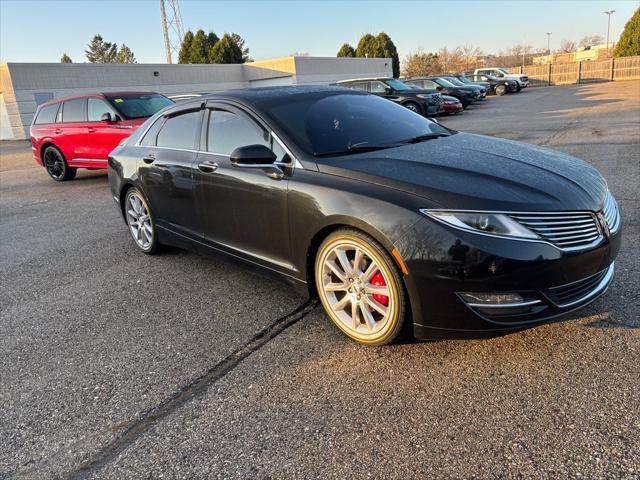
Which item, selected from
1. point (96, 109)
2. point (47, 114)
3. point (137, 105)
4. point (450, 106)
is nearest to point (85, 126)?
point (96, 109)

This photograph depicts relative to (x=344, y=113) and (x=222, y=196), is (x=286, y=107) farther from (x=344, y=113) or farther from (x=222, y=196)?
(x=222, y=196)

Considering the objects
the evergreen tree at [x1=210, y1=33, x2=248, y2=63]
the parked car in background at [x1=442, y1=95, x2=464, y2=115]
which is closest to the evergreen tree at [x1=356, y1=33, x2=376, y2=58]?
the evergreen tree at [x1=210, y1=33, x2=248, y2=63]

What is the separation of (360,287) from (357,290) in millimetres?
36

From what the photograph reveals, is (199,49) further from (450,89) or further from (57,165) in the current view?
(57,165)

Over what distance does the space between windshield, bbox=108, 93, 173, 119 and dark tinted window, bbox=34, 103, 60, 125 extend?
80.6 inches

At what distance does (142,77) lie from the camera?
32.9 metres

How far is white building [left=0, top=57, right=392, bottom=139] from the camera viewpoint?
26.3 meters

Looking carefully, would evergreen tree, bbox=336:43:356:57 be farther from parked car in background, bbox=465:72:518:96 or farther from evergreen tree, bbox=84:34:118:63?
evergreen tree, bbox=84:34:118:63

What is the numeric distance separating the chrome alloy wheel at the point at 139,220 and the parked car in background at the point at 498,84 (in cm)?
3390

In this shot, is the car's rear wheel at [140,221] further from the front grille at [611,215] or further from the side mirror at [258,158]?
the front grille at [611,215]

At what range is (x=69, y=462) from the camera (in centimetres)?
238

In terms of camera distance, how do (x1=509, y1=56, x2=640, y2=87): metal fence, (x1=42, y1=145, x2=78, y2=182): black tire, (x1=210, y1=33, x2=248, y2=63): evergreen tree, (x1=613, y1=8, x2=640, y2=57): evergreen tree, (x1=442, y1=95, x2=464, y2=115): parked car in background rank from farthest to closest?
(x1=210, y1=33, x2=248, y2=63): evergreen tree < (x1=613, y1=8, x2=640, y2=57): evergreen tree < (x1=509, y1=56, x2=640, y2=87): metal fence < (x1=442, y1=95, x2=464, y2=115): parked car in background < (x1=42, y1=145, x2=78, y2=182): black tire

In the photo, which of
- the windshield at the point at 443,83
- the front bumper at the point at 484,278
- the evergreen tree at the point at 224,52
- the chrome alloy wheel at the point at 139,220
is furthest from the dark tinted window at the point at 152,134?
the evergreen tree at the point at 224,52

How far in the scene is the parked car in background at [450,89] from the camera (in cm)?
2378
